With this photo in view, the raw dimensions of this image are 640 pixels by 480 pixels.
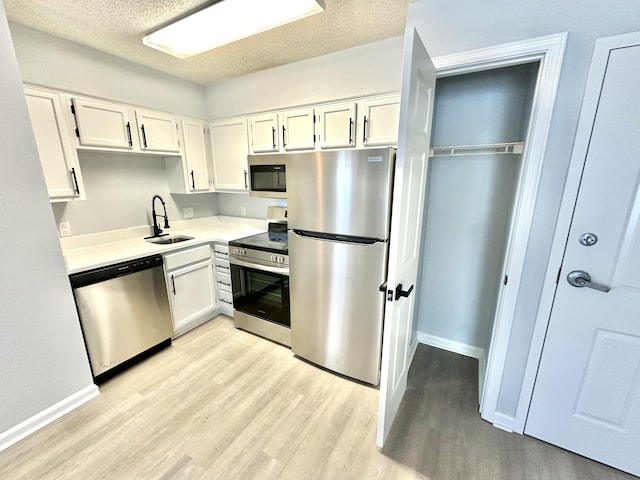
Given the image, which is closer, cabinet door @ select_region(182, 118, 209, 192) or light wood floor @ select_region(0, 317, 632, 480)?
light wood floor @ select_region(0, 317, 632, 480)

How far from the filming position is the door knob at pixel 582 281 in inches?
49.1

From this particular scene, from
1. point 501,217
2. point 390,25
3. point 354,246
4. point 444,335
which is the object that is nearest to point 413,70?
point 354,246

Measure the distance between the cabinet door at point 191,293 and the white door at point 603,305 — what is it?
2737 millimetres

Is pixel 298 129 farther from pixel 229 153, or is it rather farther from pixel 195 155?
pixel 195 155

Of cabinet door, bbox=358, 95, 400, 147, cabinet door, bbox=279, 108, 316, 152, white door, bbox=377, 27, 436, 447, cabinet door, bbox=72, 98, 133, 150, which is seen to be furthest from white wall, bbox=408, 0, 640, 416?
cabinet door, bbox=72, 98, 133, 150

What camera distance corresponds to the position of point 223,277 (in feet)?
9.04

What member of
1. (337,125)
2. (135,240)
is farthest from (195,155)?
(337,125)

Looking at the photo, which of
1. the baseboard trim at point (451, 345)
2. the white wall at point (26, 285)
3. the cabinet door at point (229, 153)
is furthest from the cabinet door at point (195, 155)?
the baseboard trim at point (451, 345)

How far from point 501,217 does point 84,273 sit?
3.03m

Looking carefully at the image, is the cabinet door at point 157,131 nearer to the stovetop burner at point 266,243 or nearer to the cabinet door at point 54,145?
the cabinet door at point 54,145

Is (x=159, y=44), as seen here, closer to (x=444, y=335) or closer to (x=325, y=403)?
(x=325, y=403)

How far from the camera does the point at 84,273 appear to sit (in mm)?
1779

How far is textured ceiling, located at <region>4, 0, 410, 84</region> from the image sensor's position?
1601 mm

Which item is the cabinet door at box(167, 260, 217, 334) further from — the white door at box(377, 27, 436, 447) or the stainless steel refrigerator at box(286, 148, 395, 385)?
the white door at box(377, 27, 436, 447)
